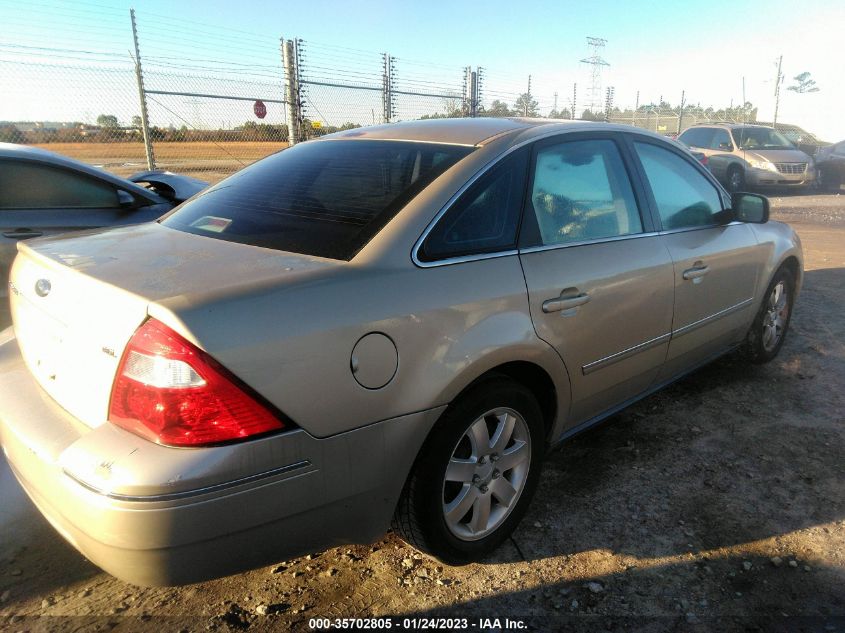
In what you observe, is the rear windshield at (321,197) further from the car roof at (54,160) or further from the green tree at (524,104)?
the green tree at (524,104)

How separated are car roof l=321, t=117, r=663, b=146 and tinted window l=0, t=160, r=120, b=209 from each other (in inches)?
94.3

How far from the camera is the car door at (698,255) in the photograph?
3.10 metres

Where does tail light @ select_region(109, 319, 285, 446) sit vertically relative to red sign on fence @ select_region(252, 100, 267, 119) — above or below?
below

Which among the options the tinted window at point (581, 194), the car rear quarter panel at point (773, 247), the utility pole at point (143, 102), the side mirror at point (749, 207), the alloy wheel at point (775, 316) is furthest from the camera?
the utility pole at point (143, 102)

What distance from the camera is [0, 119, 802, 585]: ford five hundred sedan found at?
5.13 ft

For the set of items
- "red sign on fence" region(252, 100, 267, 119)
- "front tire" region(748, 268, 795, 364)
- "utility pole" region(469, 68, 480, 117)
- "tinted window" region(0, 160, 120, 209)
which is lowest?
"front tire" region(748, 268, 795, 364)

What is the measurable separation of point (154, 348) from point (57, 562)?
1.32 m

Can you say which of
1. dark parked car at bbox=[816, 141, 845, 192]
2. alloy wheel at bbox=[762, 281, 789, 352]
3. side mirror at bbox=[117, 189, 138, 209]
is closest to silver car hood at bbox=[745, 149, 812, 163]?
dark parked car at bbox=[816, 141, 845, 192]

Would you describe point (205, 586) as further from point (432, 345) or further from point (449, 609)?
point (432, 345)

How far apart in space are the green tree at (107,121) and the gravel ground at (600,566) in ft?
27.7

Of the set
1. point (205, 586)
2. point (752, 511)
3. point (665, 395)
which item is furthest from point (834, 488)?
point (205, 586)

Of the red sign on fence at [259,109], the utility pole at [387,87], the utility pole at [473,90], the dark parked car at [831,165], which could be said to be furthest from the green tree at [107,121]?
the dark parked car at [831,165]

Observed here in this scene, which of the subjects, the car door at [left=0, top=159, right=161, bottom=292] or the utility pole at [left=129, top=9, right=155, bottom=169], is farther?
the utility pole at [left=129, top=9, right=155, bottom=169]

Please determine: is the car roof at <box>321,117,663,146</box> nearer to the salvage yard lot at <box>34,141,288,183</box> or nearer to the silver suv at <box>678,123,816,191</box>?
the salvage yard lot at <box>34,141,288,183</box>
